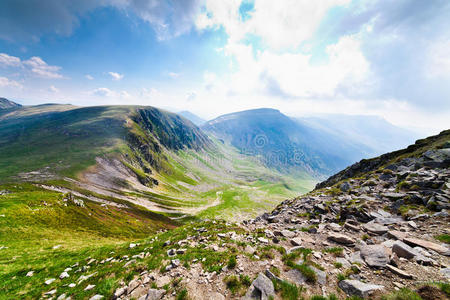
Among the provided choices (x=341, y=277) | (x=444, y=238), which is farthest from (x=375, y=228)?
(x=341, y=277)

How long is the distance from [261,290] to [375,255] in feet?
22.2

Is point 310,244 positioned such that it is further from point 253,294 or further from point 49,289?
point 49,289

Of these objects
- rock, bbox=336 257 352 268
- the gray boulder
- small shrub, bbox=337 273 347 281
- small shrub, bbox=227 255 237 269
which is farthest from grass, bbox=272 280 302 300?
the gray boulder

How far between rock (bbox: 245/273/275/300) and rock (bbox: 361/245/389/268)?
5390mm

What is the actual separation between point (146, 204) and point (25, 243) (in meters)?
112

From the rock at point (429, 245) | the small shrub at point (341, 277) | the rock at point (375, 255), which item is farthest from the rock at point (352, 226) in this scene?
the small shrub at point (341, 277)

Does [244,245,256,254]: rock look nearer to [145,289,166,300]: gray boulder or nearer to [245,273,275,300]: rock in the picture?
[245,273,275,300]: rock

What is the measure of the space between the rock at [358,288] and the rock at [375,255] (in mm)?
1916

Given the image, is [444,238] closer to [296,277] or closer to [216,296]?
[296,277]

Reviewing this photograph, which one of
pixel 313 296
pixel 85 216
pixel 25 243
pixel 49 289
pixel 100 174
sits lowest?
pixel 100 174

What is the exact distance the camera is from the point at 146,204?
420ft

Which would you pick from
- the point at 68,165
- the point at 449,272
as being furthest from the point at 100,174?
the point at 449,272

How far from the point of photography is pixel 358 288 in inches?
254

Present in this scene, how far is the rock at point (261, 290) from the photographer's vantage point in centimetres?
704
